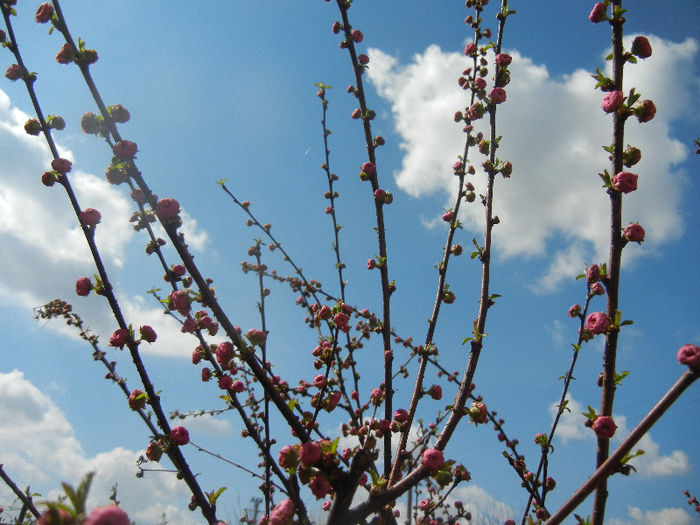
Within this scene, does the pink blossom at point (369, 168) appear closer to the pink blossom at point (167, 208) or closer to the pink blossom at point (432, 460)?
the pink blossom at point (167, 208)

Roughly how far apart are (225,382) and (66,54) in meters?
2.69

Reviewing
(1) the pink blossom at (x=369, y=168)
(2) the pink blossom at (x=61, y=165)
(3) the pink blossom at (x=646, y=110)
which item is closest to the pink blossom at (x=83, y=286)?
(2) the pink blossom at (x=61, y=165)

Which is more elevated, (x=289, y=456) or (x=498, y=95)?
(x=498, y=95)

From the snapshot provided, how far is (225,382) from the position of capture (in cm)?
349

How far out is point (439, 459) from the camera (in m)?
2.04

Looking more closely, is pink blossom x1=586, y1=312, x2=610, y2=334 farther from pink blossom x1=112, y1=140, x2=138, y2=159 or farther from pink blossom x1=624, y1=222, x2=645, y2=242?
pink blossom x1=112, y1=140, x2=138, y2=159

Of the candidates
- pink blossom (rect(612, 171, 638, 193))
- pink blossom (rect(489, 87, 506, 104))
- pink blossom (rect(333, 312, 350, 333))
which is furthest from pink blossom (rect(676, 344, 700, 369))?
pink blossom (rect(489, 87, 506, 104))

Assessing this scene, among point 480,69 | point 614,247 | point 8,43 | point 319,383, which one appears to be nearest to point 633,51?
point 614,247

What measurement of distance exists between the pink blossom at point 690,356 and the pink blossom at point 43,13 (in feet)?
14.1

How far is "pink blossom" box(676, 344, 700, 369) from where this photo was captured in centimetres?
169

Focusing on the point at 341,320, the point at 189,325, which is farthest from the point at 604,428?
the point at 189,325

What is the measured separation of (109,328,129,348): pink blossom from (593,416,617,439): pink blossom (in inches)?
119

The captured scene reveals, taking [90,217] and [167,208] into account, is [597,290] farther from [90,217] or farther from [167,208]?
[90,217]

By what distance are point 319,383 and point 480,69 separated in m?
4.14
